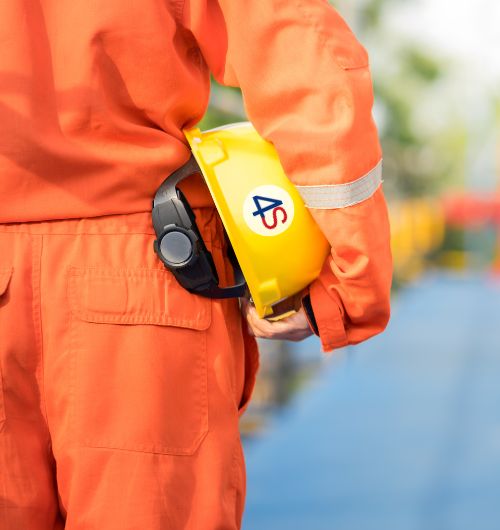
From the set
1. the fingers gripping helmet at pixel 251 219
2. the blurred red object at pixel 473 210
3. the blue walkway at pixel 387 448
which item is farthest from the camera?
the blurred red object at pixel 473 210

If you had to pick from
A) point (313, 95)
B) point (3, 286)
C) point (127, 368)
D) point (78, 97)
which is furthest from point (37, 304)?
point (313, 95)

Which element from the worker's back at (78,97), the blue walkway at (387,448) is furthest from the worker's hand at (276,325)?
the blue walkway at (387,448)

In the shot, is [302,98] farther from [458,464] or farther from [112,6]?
[458,464]

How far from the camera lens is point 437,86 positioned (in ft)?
145

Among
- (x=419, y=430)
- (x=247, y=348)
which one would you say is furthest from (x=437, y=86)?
(x=247, y=348)

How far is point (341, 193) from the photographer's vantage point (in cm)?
179

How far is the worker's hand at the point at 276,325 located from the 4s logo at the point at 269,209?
0.18 meters

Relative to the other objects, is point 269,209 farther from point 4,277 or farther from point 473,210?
point 473,210

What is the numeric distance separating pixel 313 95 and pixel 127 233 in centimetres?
39

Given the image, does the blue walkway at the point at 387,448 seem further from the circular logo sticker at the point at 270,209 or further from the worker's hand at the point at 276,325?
the circular logo sticker at the point at 270,209

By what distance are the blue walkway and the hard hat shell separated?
2.73m

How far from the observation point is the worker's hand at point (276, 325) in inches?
77.9

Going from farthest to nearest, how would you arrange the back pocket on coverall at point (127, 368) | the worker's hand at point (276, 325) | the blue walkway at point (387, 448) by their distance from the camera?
the blue walkway at point (387, 448) < the worker's hand at point (276, 325) < the back pocket on coverall at point (127, 368)

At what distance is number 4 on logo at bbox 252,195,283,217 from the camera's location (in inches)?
74.0
